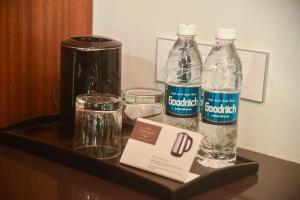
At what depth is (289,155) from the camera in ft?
3.73

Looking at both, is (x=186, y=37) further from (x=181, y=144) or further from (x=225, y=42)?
(x=181, y=144)

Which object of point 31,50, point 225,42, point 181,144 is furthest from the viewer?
point 31,50

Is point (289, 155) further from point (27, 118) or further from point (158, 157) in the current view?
Answer: point (27, 118)

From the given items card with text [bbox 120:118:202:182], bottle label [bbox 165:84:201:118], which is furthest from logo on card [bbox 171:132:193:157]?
bottle label [bbox 165:84:201:118]

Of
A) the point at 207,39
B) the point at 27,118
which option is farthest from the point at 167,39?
the point at 27,118

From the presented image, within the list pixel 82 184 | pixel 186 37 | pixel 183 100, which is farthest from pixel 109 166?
pixel 186 37

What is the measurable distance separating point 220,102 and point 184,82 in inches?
6.2

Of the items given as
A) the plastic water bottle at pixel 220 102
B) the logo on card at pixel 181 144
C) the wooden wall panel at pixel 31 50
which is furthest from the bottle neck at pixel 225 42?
the wooden wall panel at pixel 31 50

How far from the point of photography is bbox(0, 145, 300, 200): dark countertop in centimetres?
95

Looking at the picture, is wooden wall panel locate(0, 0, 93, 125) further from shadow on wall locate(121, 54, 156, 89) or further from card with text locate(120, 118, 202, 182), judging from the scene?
card with text locate(120, 118, 202, 182)

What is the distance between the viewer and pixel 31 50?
1.27 metres

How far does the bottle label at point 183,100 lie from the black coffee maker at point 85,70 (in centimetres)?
16

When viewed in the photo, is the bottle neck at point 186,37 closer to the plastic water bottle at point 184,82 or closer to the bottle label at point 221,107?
the plastic water bottle at point 184,82

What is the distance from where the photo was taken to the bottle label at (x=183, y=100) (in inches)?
40.8
